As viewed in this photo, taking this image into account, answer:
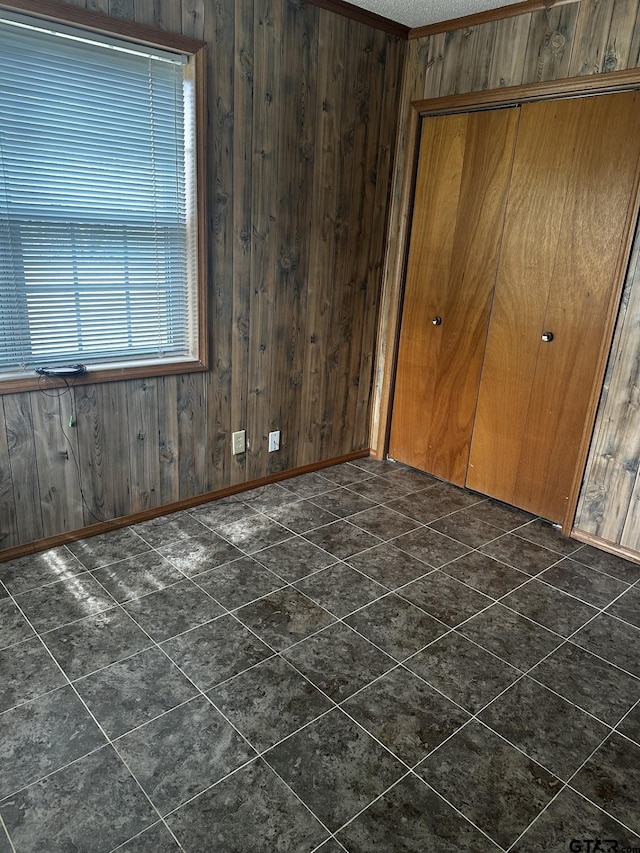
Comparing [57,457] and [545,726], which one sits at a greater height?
[57,457]

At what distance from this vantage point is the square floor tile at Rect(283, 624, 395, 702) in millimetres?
1959

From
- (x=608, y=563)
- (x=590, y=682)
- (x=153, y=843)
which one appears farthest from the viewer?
(x=608, y=563)

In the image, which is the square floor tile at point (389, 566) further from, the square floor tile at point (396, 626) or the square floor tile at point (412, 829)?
the square floor tile at point (412, 829)

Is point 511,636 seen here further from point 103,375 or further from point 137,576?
point 103,375

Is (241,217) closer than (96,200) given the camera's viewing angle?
No

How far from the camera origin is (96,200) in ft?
8.13

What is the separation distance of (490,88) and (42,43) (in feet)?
6.84

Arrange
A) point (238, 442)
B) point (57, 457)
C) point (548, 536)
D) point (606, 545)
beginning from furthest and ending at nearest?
point (238, 442) → point (548, 536) → point (606, 545) → point (57, 457)

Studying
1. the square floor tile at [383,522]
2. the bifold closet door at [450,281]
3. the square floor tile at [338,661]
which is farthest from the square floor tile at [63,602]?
the bifold closet door at [450,281]

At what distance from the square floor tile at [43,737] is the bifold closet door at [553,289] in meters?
2.39

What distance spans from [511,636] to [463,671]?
30cm

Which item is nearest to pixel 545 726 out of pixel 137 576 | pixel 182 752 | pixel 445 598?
pixel 445 598

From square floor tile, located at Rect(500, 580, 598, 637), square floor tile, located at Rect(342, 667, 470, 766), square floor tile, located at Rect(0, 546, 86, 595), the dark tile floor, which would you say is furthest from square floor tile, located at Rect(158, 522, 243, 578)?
square floor tile, located at Rect(500, 580, 598, 637)

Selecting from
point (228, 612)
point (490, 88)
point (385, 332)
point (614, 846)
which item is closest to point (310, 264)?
point (385, 332)
